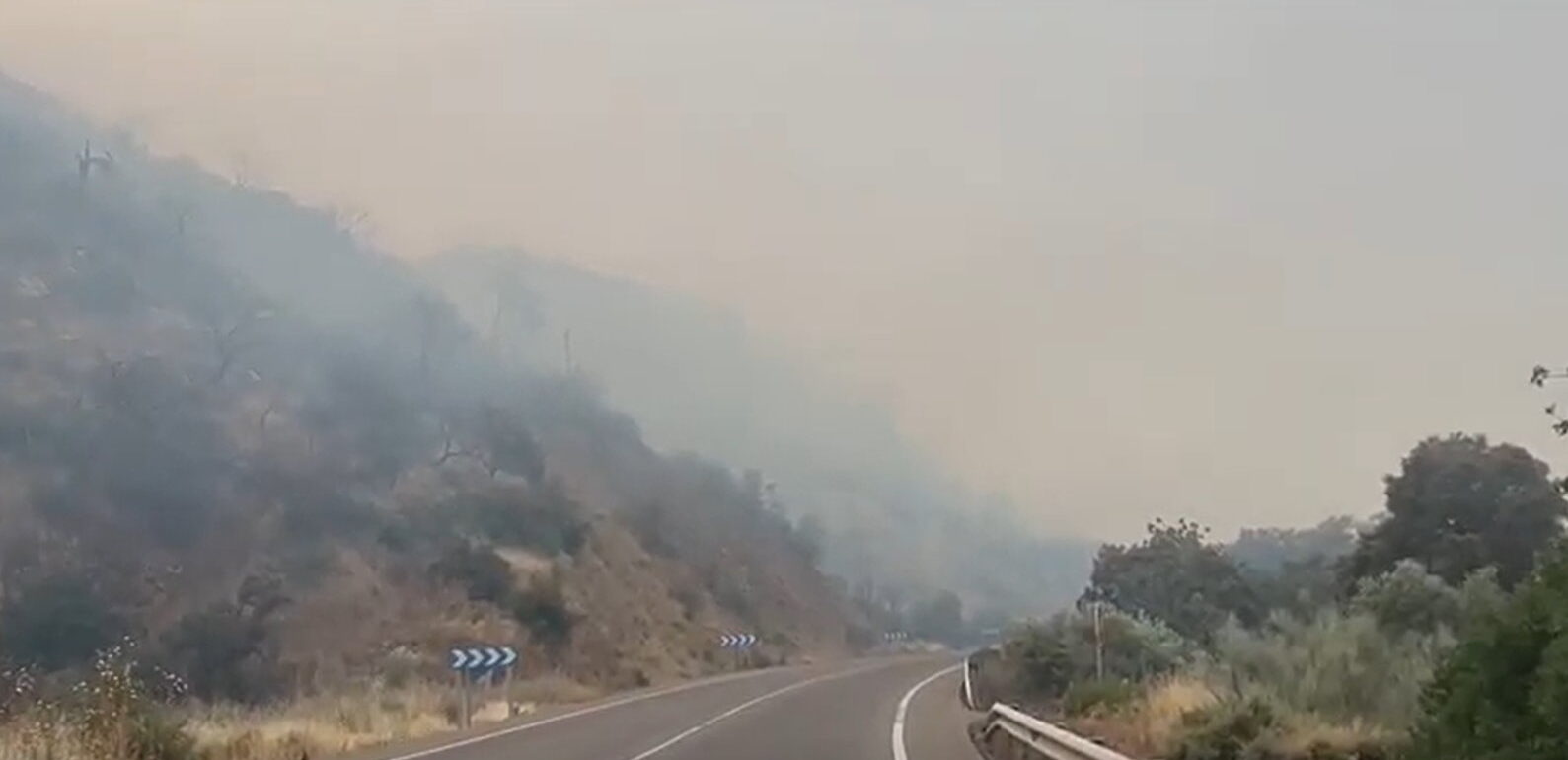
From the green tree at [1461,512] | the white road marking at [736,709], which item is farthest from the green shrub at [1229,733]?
the green tree at [1461,512]

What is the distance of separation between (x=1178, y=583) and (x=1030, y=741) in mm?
33378

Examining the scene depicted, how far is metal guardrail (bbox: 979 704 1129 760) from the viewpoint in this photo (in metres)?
15.6

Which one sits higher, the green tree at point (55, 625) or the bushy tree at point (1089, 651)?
the green tree at point (55, 625)

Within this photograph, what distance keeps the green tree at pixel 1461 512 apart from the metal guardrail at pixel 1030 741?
16566mm

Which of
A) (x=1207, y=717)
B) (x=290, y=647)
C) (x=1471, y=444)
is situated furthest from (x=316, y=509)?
(x=1207, y=717)

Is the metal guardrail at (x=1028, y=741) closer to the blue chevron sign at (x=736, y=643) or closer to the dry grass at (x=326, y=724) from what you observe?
the dry grass at (x=326, y=724)

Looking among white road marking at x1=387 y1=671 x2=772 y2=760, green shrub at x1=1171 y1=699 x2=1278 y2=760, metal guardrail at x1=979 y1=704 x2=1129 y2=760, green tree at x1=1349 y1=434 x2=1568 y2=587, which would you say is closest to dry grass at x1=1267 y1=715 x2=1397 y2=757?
green shrub at x1=1171 y1=699 x2=1278 y2=760

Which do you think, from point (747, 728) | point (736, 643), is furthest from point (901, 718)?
point (736, 643)

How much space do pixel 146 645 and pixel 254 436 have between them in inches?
1477

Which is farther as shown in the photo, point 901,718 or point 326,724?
point 901,718

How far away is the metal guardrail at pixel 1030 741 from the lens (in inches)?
615

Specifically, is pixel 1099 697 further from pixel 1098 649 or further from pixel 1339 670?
pixel 1098 649

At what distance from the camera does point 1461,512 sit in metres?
40.5

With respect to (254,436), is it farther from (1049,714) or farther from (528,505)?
(1049,714)
